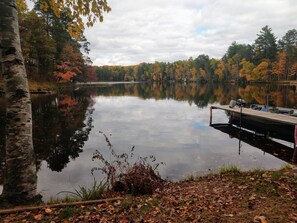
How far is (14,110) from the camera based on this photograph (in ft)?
14.0

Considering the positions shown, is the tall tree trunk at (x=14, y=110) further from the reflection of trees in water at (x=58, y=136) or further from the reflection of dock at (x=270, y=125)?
the reflection of dock at (x=270, y=125)

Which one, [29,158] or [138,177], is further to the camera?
[138,177]

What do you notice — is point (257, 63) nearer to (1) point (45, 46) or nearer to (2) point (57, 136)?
(1) point (45, 46)

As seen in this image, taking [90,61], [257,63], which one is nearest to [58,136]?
[90,61]

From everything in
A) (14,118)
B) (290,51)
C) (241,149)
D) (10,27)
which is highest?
(290,51)

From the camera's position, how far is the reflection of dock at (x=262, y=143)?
11779mm

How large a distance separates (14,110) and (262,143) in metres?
14.1

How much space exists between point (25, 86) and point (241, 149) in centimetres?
1160

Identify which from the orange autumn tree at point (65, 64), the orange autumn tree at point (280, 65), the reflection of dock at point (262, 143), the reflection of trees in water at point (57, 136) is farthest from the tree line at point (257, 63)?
the reflection of dock at point (262, 143)

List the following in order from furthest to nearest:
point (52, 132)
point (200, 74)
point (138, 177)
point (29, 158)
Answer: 1. point (200, 74)
2. point (52, 132)
3. point (138, 177)
4. point (29, 158)

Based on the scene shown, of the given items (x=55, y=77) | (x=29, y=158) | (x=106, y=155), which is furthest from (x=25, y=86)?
(x=55, y=77)

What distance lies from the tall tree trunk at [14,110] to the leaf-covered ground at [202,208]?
0.61 m

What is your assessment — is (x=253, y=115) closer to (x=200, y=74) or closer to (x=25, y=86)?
(x=25, y=86)

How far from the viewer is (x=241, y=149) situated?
41.8 feet
